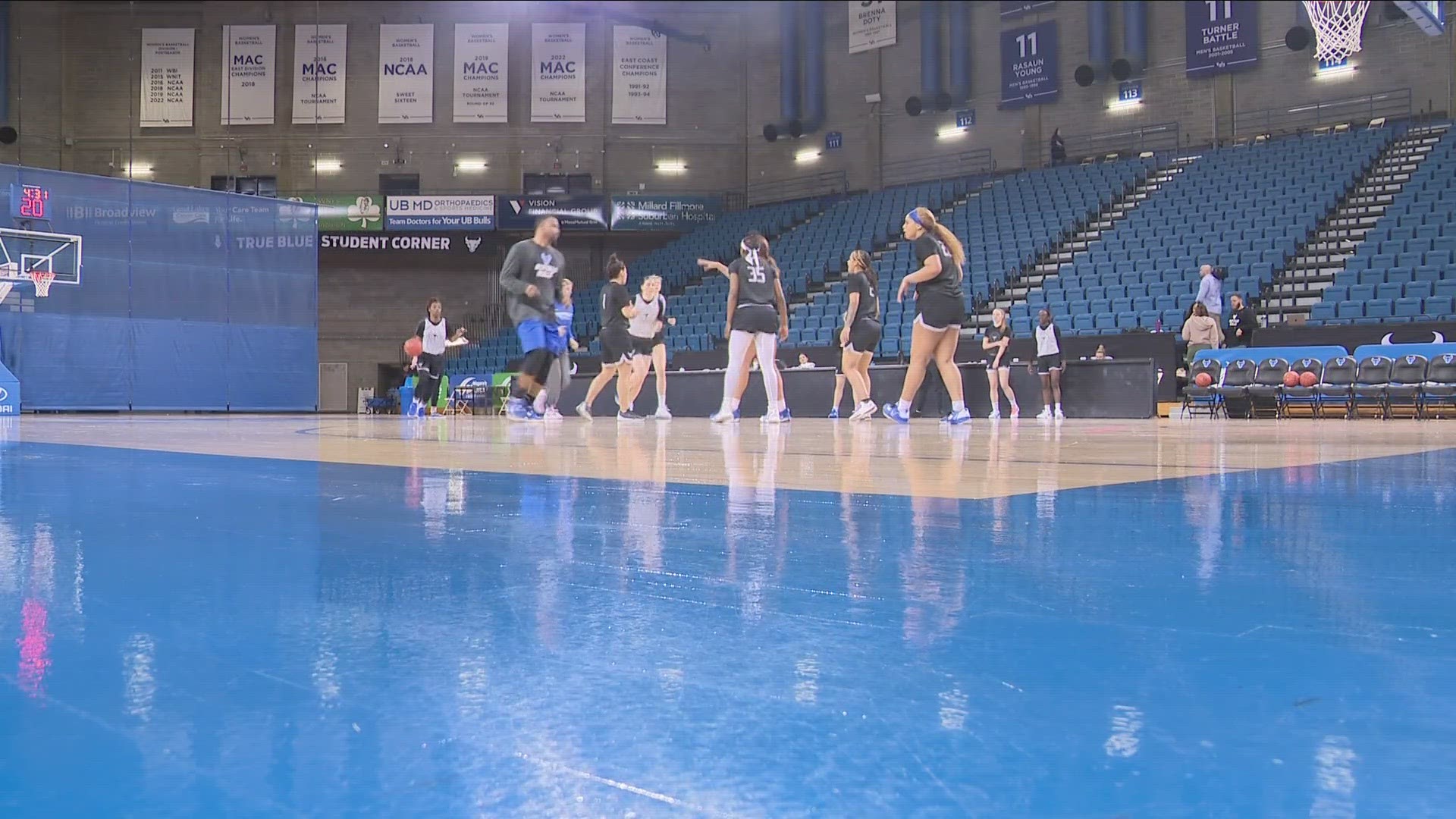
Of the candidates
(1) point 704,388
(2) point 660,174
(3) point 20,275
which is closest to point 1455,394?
(1) point 704,388

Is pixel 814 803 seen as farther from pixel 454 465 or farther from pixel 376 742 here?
pixel 454 465

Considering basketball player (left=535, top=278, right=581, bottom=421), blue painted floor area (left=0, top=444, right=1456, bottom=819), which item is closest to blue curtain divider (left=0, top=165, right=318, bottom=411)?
basketball player (left=535, top=278, right=581, bottom=421)

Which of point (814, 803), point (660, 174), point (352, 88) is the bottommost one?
point (814, 803)

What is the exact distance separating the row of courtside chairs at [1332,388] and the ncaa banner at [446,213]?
60.3 ft

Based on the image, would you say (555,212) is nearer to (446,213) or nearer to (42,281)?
(446,213)

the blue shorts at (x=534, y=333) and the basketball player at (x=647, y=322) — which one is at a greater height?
the basketball player at (x=647, y=322)

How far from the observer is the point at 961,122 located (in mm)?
25891

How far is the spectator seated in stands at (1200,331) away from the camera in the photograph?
13.7 metres

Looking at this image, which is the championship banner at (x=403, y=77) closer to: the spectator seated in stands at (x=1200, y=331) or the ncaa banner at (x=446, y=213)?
the ncaa banner at (x=446, y=213)

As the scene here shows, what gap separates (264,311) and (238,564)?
58.3 ft

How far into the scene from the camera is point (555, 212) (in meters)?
27.1

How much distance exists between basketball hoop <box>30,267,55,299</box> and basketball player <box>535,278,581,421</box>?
→ 10.0 m

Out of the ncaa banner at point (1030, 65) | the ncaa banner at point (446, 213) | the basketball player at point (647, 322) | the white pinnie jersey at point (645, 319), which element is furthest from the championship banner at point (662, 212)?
the white pinnie jersey at point (645, 319)

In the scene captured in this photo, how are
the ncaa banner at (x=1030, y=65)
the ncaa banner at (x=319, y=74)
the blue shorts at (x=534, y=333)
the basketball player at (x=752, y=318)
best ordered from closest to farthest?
the blue shorts at (x=534, y=333), the basketball player at (x=752, y=318), the ncaa banner at (x=1030, y=65), the ncaa banner at (x=319, y=74)
